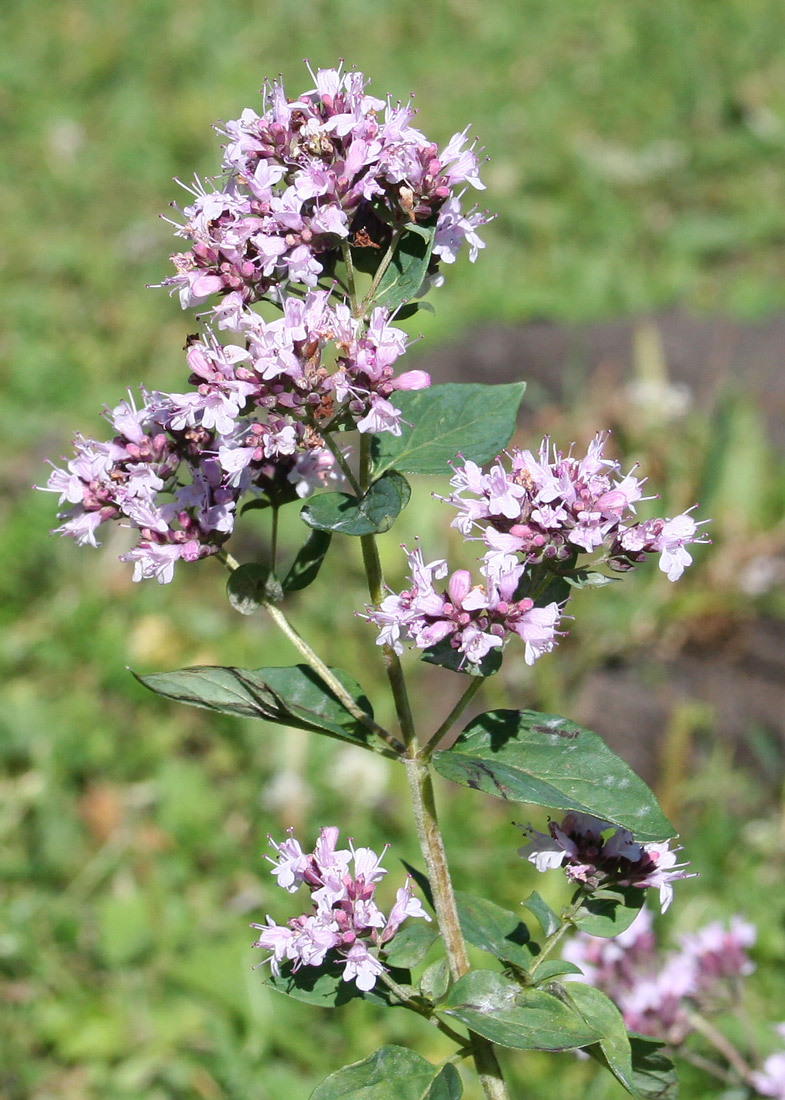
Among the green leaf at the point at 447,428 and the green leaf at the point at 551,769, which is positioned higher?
the green leaf at the point at 447,428

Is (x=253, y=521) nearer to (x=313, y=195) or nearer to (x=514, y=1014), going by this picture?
(x=313, y=195)

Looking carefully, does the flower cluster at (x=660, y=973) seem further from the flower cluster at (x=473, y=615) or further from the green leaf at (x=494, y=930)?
the flower cluster at (x=473, y=615)

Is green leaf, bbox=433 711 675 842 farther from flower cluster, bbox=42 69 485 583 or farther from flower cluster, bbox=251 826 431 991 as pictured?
→ flower cluster, bbox=42 69 485 583

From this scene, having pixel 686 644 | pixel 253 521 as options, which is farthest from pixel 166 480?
pixel 253 521

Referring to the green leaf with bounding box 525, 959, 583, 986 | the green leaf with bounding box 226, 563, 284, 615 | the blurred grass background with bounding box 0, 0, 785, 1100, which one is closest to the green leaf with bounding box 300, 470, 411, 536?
the green leaf with bounding box 226, 563, 284, 615

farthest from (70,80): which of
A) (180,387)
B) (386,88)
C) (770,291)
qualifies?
(770,291)

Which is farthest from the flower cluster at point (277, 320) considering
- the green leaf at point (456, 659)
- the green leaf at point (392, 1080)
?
the green leaf at point (392, 1080)
